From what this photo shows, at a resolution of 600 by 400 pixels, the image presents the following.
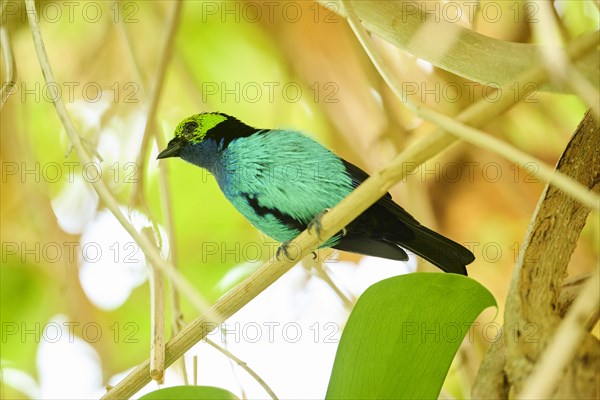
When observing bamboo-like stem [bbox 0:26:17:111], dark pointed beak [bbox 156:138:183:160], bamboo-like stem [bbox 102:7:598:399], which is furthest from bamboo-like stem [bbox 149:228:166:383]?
dark pointed beak [bbox 156:138:183:160]

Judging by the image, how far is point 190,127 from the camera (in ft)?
8.54

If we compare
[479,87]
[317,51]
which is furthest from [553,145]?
[317,51]

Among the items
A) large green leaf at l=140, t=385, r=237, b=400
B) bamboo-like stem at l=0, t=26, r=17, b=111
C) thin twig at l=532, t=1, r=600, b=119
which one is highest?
bamboo-like stem at l=0, t=26, r=17, b=111

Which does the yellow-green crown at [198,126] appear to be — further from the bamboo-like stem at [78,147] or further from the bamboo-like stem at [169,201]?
the bamboo-like stem at [78,147]

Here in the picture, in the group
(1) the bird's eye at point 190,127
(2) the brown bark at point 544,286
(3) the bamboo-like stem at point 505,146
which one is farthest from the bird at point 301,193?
(3) the bamboo-like stem at point 505,146

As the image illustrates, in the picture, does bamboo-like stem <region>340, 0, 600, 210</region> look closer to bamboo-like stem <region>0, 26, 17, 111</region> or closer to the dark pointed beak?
bamboo-like stem <region>0, 26, 17, 111</region>

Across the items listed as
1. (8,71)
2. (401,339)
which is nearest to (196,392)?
(401,339)

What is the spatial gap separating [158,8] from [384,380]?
2311 millimetres

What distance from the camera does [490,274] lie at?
290 cm

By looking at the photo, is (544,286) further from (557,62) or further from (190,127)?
(190,127)

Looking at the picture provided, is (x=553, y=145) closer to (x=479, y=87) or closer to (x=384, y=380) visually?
(x=479, y=87)

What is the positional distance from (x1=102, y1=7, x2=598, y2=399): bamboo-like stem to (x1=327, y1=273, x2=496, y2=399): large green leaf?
0.18 metres

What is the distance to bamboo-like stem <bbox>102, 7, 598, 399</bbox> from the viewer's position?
120cm

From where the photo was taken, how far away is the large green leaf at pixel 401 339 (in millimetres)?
1496
